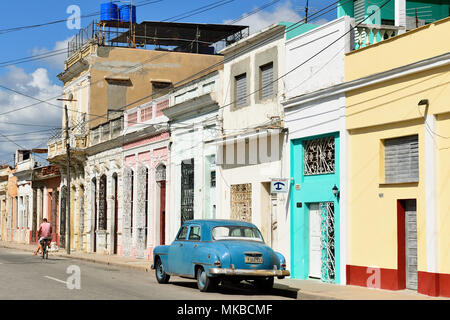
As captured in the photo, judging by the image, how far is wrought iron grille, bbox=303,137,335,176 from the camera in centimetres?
2084

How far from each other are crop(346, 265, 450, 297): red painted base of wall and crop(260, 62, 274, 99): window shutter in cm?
692

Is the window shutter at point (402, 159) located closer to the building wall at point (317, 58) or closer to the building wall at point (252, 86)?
the building wall at point (317, 58)

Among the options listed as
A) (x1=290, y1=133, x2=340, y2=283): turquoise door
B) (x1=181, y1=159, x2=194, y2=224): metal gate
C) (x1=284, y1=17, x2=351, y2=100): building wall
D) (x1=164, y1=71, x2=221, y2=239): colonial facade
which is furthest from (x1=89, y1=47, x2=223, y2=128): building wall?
(x1=290, y1=133, x2=340, y2=283): turquoise door

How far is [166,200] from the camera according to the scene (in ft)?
104

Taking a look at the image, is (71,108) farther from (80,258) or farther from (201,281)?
(201,281)

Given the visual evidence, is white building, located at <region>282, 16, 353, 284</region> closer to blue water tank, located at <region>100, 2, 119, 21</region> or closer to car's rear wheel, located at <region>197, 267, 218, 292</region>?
car's rear wheel, located at <region>197, 267, 218, 292</region>

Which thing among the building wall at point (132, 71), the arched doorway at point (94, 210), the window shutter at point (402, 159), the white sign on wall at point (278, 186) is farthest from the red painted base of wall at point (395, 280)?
the building wall at point (132, 71)

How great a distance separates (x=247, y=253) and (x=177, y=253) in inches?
101

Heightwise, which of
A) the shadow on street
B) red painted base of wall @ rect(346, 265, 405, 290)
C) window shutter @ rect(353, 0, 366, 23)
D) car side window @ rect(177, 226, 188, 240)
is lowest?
the shadow on street

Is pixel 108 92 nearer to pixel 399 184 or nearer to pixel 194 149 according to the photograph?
pixel 194 149

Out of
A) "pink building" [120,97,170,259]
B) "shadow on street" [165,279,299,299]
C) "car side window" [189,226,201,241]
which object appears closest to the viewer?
"shadow on street" [165,279,299,299]

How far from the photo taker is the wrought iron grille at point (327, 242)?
20.7m

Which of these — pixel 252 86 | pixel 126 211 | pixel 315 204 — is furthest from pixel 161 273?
pixel 126 211
